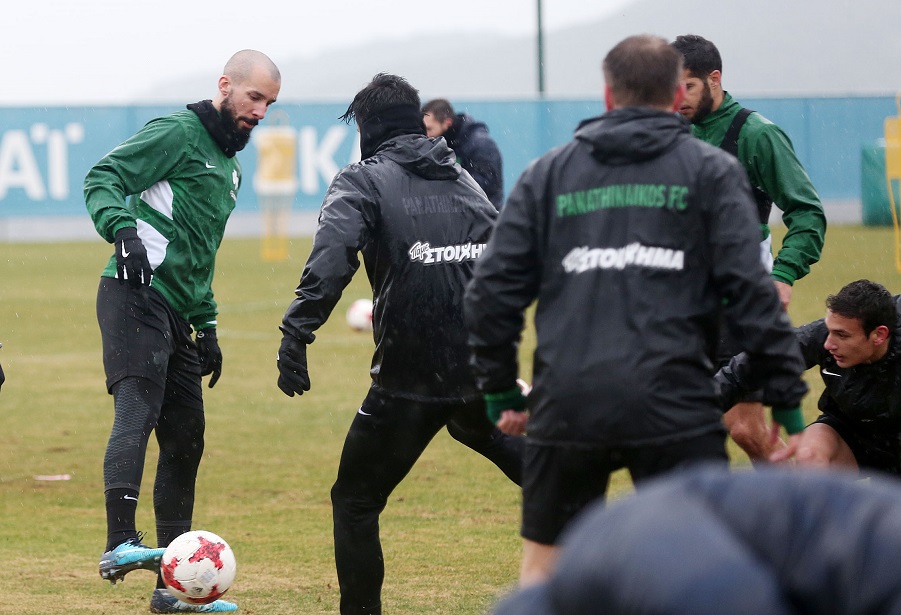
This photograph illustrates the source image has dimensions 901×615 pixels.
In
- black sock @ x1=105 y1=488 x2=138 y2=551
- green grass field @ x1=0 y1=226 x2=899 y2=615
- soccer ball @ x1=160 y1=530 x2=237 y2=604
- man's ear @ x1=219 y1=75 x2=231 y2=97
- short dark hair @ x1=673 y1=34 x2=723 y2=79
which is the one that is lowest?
green grass field @ x1=0 y1=226 x2=899 y2=615

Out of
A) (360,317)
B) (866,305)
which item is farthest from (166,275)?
(360,317)

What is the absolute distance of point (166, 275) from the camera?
5.64m

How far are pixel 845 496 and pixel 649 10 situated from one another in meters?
186

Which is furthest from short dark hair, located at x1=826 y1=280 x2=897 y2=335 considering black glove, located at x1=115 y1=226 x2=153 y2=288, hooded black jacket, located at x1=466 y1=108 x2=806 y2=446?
black glove, located at x1=115 y1=226 x2=153 y2=288

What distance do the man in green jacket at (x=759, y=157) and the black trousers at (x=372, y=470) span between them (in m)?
1.42

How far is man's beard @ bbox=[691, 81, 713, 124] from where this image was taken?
18.3 ft

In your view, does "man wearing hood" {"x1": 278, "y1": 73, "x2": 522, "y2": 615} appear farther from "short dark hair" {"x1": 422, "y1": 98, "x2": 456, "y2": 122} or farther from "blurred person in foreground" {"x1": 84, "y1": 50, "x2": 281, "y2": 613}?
"short dark hair" {"x1": 422, "y1": 98, "x2": 456, "y2": 122}

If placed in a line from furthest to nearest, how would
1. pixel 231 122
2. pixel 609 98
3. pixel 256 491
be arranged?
pixel 256 491 → pixel 231 122 → pixel 609 98

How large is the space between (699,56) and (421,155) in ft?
4.69

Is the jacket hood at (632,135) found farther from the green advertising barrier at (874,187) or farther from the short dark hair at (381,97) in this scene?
the green advertising barrier at (874,187)

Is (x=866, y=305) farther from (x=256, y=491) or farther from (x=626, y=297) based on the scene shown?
(x=256, y=491)

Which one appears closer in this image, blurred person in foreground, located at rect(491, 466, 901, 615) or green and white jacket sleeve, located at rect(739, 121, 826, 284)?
blurred person in foreground, located at rect(491, 466, 901, 615)

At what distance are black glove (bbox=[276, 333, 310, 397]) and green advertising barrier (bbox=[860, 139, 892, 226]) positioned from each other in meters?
23.9

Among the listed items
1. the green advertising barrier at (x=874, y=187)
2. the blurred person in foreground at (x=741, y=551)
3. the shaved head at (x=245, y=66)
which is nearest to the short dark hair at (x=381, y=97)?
the shaved head at (x=245, y=66)
